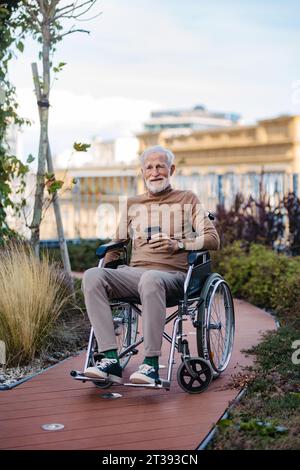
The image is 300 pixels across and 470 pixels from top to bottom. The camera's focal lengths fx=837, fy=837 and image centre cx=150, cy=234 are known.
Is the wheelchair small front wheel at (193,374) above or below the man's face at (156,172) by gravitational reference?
below

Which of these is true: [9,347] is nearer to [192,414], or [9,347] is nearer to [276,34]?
[192,414]

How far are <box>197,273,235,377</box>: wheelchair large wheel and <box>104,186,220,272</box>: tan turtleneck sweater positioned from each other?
→ 0.67 feet

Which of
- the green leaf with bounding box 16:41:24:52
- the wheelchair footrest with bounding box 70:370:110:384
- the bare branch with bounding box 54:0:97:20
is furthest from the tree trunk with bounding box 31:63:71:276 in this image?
the wheelchair footrest with bounding box 70:370:110:384

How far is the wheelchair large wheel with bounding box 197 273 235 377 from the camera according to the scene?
400cm

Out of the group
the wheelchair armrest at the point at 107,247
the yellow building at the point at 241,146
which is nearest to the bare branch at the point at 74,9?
the wheelchair armrest at the point at 107,247

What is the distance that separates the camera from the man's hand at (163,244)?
161 inches

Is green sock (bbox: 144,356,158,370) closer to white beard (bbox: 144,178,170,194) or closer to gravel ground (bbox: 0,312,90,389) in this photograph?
gravel ground (bbox: 0,312,90,389)

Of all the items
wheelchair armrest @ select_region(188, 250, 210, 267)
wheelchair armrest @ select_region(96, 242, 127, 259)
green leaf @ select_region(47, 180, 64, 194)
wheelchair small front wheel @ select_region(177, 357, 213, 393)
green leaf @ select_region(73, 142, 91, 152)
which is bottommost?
wheelchair small front wheel @ select_region(177, 357, 213, 393)

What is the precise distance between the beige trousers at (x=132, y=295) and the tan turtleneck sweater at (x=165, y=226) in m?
0.18

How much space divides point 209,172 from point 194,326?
640 inches

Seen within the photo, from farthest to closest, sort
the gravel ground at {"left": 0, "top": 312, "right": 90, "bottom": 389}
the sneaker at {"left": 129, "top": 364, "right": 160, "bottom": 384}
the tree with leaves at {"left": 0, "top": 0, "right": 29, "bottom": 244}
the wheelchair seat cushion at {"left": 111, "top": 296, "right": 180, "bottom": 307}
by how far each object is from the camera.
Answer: the tree with leaves at {"left": 0, "top": 0, "right": 29, "bottom": 244} → the gravel ground at {"left": 0, "top": 312, "right": 90, "bottom": 389} → the wheelchair seat cushion at {"left": 111, "top": 296, "right": 180, "bottom": 307} → the sneaker at {"left": 129, "top": 364, "right": 160, "bottom": 384}

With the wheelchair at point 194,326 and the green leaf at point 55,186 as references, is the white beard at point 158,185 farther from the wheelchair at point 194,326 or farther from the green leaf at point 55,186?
the green leaf at point 55,186

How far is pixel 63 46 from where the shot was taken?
635cm
